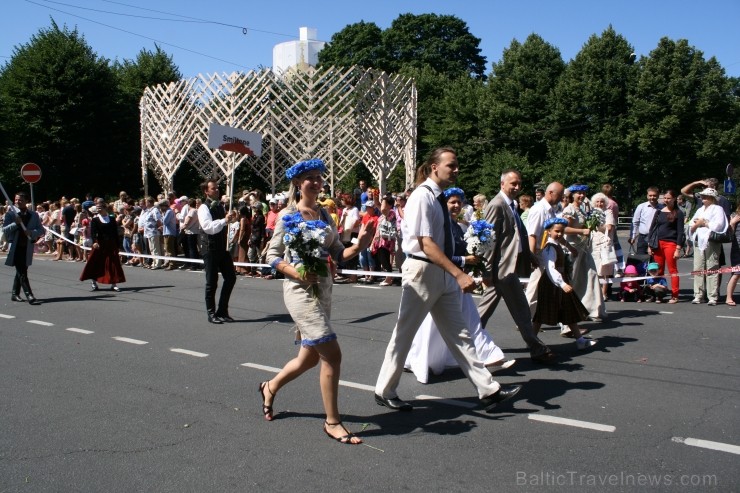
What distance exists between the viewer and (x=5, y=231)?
11.1m

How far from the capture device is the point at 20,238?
37.0ft

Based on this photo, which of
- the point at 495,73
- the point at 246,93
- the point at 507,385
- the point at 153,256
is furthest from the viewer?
the point at 495,73

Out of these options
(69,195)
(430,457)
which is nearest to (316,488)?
(430,457)

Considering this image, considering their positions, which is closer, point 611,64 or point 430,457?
point 430,457

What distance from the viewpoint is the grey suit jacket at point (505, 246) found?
6605mm

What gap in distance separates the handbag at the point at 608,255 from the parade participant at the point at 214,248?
5744 millimetres

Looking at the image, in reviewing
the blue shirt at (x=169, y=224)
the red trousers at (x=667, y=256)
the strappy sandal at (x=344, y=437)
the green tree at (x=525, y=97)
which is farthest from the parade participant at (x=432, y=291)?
the green tree at (x=525, y=97)

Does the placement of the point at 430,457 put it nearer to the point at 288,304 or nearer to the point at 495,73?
the point at 288,304

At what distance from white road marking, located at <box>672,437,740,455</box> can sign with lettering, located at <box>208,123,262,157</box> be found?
32.4ft

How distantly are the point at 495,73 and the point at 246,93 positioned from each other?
78.5 feet

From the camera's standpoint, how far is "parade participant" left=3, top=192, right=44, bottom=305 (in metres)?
11.2

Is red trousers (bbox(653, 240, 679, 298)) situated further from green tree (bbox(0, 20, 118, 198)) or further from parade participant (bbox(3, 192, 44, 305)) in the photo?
green tree (bbox(0, 20, 118, 198))

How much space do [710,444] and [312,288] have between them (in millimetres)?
2891

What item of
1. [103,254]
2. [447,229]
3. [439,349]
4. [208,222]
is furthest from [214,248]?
[447,229]
